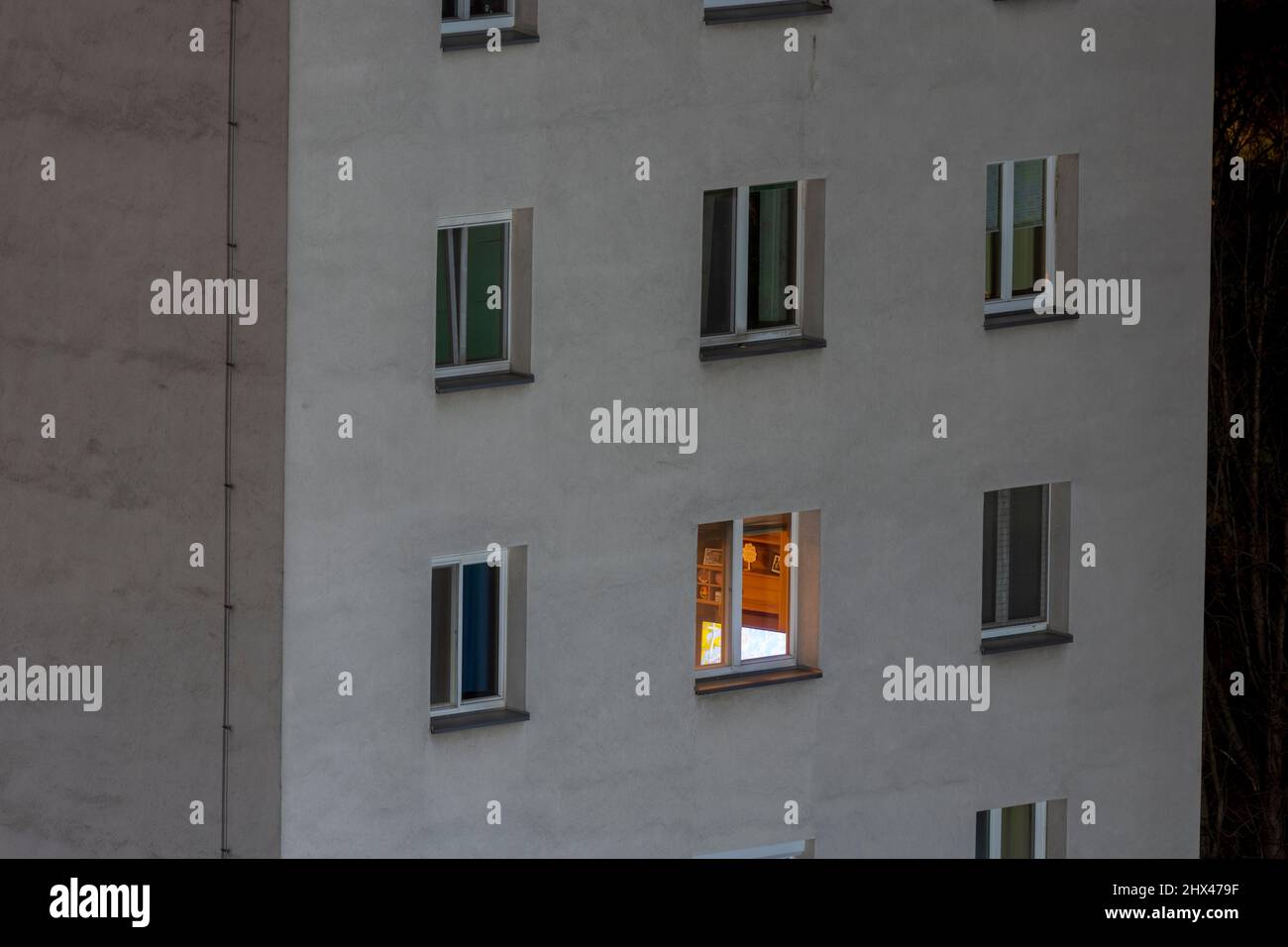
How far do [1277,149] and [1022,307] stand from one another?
12097 millimetres

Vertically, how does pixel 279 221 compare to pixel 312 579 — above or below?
above

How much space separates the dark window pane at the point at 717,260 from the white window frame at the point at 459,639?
2.82m

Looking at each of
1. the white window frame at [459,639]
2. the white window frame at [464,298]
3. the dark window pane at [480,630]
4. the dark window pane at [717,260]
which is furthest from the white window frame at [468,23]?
the dark window pane at [480,630]

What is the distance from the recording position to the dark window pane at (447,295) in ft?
73.6

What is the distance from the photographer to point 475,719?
75.2ft

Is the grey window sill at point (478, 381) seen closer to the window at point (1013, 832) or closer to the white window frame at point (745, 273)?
the white window frame at point (745, 273)

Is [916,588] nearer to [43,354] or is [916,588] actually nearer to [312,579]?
[312,579]

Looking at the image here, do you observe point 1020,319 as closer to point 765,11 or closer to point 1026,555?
point 1026,555

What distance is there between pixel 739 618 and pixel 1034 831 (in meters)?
3.94

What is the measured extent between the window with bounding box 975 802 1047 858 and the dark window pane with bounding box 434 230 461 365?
6984mm

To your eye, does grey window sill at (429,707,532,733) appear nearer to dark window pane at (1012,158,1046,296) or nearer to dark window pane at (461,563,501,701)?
dark window pane at (461,563,501,701)
